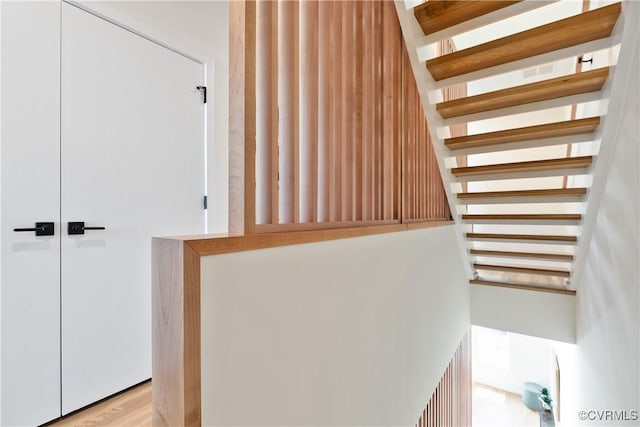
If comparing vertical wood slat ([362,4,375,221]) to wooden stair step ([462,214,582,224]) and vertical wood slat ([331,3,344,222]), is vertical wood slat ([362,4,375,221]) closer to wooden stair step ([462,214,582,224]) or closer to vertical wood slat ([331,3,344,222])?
vertical wood slat ([331,3,344,222])

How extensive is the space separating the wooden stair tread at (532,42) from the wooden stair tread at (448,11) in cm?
16

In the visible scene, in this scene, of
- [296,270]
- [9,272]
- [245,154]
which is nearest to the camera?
[245,154]

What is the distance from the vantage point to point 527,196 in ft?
7.61

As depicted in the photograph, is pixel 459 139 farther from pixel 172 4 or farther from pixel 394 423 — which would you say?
pixel 172 4

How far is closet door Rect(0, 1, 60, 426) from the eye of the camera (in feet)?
4.69

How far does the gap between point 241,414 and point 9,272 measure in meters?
1.44

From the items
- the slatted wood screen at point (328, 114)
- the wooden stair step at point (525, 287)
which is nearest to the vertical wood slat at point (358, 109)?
the slatted wood screen at point (328, 114)

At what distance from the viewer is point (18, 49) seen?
4.79 feet

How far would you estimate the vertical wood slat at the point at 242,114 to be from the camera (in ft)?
2.59

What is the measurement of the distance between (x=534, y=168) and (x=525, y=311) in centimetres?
169

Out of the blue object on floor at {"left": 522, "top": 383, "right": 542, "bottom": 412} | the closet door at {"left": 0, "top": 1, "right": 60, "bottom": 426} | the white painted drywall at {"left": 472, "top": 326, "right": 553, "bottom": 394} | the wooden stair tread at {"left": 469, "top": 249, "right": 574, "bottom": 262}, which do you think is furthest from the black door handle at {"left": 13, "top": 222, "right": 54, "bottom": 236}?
the blue object on floor at {"left": 522, "top": 383, "right": 542, "bottom": 412}

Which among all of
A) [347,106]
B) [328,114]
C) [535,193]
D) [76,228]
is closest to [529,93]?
[535,193]

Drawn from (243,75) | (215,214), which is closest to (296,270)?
(243,75)

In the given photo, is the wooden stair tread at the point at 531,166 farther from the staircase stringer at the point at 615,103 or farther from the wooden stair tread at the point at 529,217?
the wooden stair tread at the point at 529,217
